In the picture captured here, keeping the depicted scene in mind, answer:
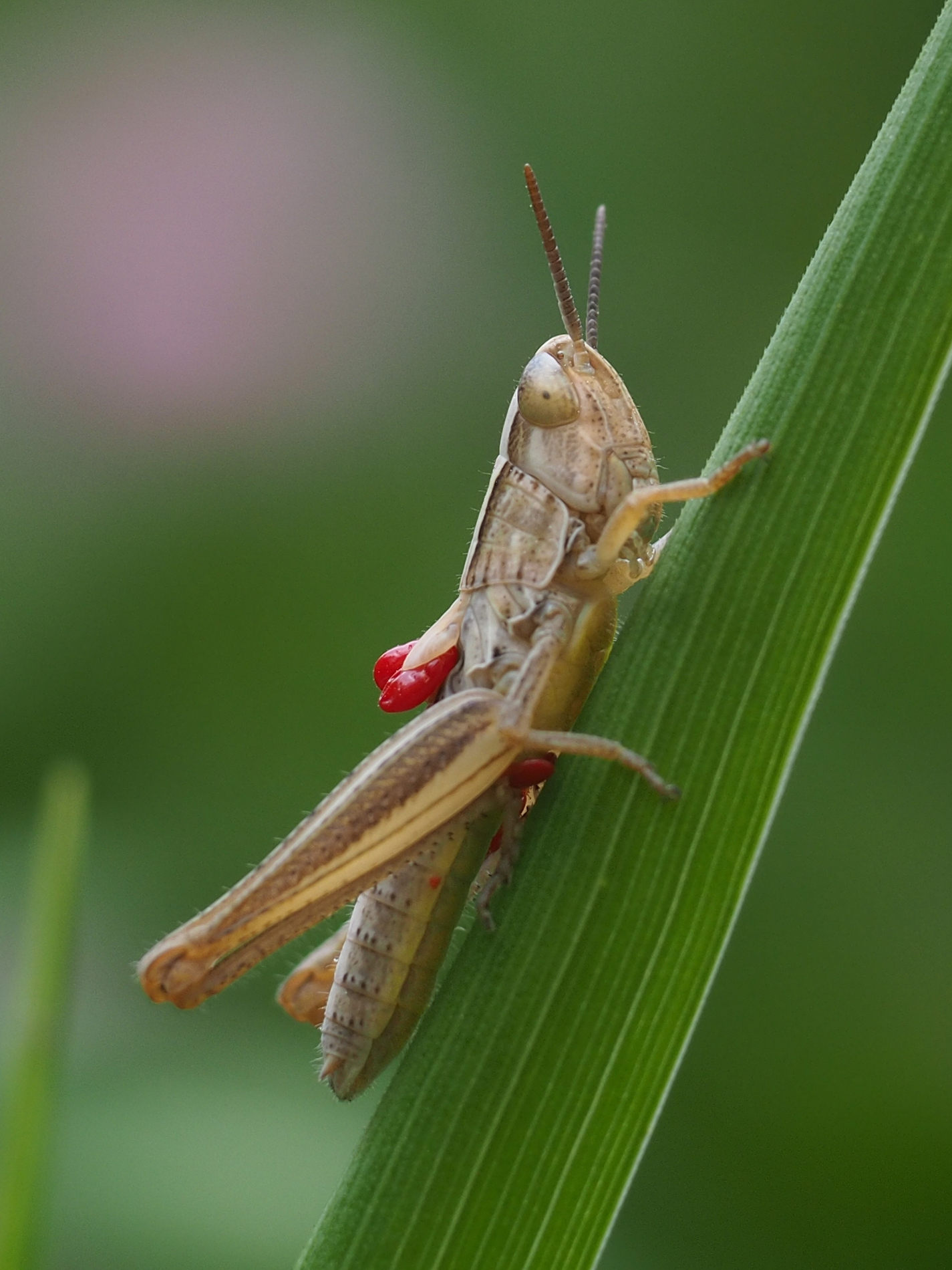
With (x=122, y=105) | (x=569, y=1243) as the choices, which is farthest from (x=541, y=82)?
(x=569, y=1243)

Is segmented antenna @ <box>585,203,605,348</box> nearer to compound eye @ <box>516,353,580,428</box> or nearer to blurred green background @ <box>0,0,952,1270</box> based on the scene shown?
compound eye @ <box>516,353,580,428</box>

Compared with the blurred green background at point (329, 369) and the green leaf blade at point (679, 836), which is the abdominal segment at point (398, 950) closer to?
the green leaf blade at point (679, 836)

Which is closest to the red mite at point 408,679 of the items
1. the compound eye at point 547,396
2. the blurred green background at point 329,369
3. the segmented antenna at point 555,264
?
the compound eye at point 547,396

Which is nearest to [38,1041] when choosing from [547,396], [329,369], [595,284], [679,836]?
[679,836]

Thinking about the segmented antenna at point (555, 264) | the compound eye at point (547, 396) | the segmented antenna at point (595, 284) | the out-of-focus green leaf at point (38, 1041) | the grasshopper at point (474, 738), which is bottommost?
the out-of-focus green leaf at point (38, 1041)

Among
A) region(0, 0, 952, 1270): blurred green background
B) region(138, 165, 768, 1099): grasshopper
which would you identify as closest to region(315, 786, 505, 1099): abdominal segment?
region(138, 165, 768, 1099): grasshopper
